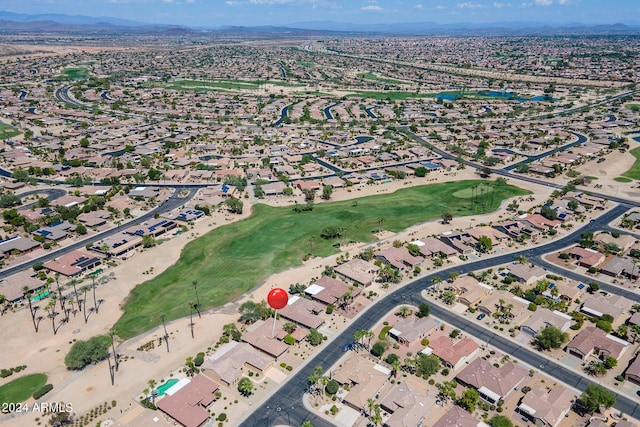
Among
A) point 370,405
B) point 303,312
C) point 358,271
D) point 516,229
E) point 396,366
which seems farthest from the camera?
point 516,229

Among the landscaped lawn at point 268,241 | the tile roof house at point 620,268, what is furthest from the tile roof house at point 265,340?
the tile roof house at point 620,268

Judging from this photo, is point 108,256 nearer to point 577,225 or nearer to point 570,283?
point 570,283

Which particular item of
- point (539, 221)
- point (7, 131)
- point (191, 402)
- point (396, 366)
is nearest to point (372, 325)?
point (396, 366)

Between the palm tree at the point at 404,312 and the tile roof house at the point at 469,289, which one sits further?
the tile roof house at the point at 469,289

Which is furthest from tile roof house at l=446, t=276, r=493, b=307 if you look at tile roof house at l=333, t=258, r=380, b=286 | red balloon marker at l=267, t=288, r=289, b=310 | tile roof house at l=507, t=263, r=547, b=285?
red balloon marker at l=267, t=288, r=289, b=310

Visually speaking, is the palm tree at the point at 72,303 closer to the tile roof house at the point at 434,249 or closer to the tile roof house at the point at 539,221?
the tile roof house at the point at 434,249

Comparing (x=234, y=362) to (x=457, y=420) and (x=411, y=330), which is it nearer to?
(x=411, y=330)

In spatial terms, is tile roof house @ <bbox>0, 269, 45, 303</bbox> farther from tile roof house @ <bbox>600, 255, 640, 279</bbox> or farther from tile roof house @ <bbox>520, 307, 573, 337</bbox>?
tile roof house @ <bbox>600, 255, 640, 279</bbox>
